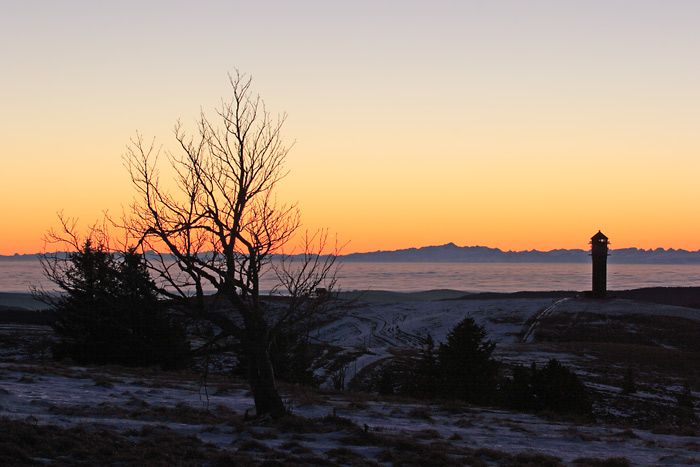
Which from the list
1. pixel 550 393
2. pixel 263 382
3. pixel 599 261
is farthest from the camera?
pixel 599 261

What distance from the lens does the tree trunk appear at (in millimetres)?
13016

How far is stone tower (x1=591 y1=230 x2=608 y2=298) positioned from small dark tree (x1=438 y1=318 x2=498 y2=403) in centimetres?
5752

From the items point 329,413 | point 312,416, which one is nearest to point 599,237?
point 329,413

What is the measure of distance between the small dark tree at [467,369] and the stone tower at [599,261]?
5752 cm

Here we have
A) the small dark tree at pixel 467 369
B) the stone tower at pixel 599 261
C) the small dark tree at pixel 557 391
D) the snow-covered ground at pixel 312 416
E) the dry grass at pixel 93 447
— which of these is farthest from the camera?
the stone tower at pixel 599 261

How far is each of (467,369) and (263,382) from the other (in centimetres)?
1404

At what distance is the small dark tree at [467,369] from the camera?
80.3ft

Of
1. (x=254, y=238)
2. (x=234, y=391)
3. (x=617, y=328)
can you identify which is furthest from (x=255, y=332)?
(x=617, y=328)

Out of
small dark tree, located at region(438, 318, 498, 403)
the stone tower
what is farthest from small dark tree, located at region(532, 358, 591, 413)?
the stone tower

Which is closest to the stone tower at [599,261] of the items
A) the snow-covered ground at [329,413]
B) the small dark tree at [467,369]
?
the small dark tree at [467,369]

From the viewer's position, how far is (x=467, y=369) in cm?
2508

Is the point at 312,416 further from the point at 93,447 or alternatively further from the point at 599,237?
the point at 599,237

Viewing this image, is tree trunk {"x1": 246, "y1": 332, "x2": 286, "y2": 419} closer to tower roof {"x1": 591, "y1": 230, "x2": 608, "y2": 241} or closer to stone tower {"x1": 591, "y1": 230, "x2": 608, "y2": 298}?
stone tower {"x1": 591, "y1": 230, "x2": 608, "y2": 298}

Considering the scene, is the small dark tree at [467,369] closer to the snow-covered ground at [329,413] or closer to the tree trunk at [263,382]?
the snow-covered ground at [329,413]
